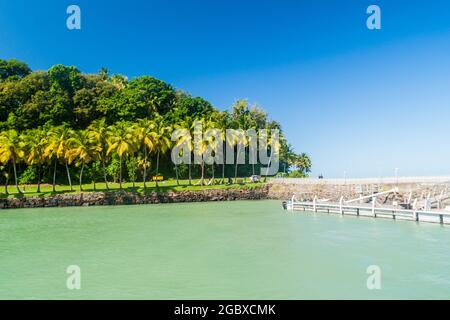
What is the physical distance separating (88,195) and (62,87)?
35406mm

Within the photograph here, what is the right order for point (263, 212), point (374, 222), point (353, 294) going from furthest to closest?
point (263, 212) < point (374, 222) < point (353, 294)

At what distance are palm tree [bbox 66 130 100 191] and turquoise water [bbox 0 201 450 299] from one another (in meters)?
18.8

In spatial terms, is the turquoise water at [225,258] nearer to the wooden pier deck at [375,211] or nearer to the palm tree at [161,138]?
the wooden pier deck at [375,211]

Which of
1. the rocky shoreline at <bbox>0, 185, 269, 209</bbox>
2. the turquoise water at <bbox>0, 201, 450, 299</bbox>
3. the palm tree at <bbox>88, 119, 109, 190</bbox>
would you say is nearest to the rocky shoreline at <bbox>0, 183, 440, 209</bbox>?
the rocky shoreline at <bbox>0, 185, 269, 209</bbox>

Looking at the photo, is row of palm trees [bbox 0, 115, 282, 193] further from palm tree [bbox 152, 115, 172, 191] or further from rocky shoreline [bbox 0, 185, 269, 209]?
rocky shoreline [bbox 0, 185, 269, 209]

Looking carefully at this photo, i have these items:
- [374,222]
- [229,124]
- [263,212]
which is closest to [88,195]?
[263,212]

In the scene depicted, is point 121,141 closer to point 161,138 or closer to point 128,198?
point 161,138

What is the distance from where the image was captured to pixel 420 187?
42250 millimetres

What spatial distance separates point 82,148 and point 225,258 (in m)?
37.5

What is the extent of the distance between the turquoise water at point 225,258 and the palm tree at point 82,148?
61.8 ft

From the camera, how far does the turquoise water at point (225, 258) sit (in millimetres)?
14164

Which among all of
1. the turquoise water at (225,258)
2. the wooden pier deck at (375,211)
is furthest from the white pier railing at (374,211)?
the turquoise water at (225,258)

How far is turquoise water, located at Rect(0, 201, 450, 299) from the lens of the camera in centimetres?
1416
